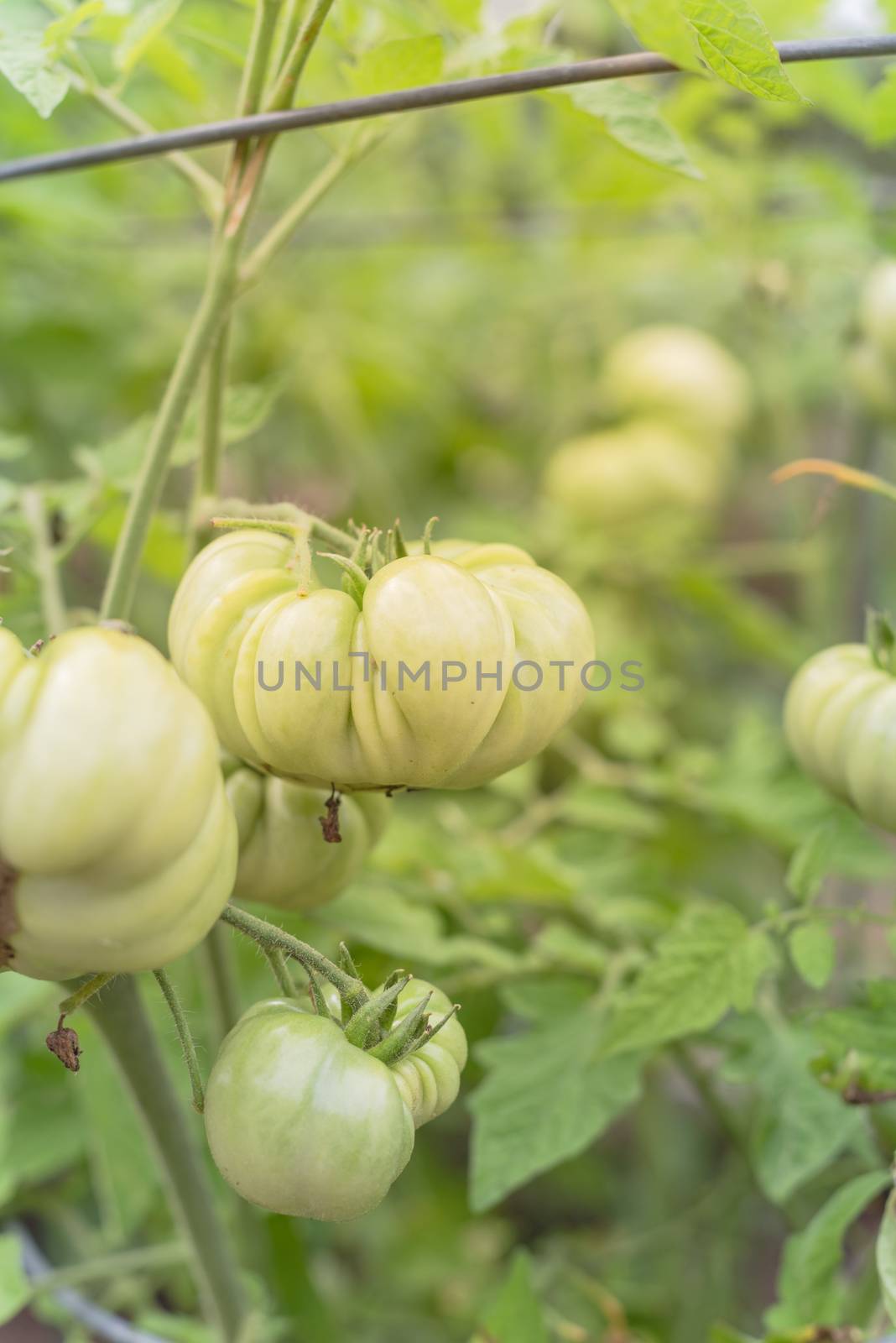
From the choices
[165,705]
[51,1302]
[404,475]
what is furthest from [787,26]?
[51,1302]

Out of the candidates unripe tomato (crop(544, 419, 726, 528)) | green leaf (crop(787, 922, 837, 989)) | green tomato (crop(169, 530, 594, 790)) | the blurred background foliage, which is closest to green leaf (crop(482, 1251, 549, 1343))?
the blurred background foliage

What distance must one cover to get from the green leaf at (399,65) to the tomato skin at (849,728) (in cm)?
36

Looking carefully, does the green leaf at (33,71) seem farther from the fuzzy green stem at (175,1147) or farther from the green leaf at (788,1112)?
the green leaf at (788,1112)

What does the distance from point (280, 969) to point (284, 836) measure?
102 millimetres

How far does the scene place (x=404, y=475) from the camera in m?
1.83

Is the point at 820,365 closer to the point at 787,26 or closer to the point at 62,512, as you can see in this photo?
the point at 787,26

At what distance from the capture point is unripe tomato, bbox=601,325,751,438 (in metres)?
1.52

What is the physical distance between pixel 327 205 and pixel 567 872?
1.39 m

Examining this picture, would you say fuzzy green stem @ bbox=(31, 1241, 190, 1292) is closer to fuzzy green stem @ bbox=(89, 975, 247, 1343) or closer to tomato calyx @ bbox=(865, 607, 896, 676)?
fuzzy green stem @ bbox=(89, 975, 247, 1343)

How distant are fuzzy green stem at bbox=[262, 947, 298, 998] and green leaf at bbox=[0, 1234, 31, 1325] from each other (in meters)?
0.30

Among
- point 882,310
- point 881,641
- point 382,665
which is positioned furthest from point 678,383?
point 382,665

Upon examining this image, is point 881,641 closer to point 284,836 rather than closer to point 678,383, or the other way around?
point 284,836

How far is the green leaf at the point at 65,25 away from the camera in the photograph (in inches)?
20.0

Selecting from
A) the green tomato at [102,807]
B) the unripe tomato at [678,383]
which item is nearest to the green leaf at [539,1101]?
the green tomato at [102,807]
